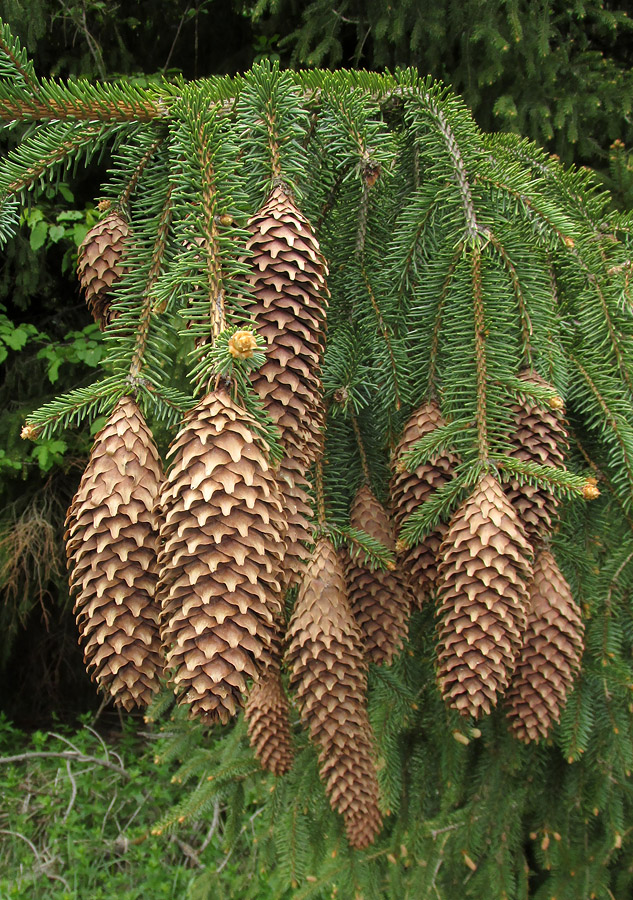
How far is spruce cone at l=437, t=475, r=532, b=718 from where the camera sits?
722mm

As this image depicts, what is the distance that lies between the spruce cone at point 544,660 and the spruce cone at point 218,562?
0.49 m

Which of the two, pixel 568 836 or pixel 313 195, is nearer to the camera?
pixel 313 195

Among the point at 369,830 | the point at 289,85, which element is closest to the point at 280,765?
the point at 369,830

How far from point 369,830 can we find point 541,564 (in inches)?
21.2

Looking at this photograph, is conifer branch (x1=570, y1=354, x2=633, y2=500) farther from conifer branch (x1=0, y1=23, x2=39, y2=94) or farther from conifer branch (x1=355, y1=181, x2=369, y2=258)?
conifer branch (x1=0, y1=23, x2=39, y2=94)

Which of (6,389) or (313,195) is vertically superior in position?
(313,195)

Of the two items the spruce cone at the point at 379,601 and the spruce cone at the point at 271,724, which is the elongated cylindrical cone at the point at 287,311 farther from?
the spruce cone at the point at 271,724

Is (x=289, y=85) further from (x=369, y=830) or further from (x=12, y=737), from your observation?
(x=12, y=737)

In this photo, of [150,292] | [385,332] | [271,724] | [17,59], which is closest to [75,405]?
[150,292]

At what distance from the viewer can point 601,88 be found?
86.1 inches

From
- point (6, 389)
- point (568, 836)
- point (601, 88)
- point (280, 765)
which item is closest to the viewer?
point (280, 765)

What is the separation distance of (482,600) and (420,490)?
211 millimetres

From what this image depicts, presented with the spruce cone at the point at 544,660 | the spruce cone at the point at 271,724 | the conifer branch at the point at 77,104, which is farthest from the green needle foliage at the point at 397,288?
the spruce cone at the point at 271,724

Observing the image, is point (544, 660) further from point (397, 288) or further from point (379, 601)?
point (397, 288)
